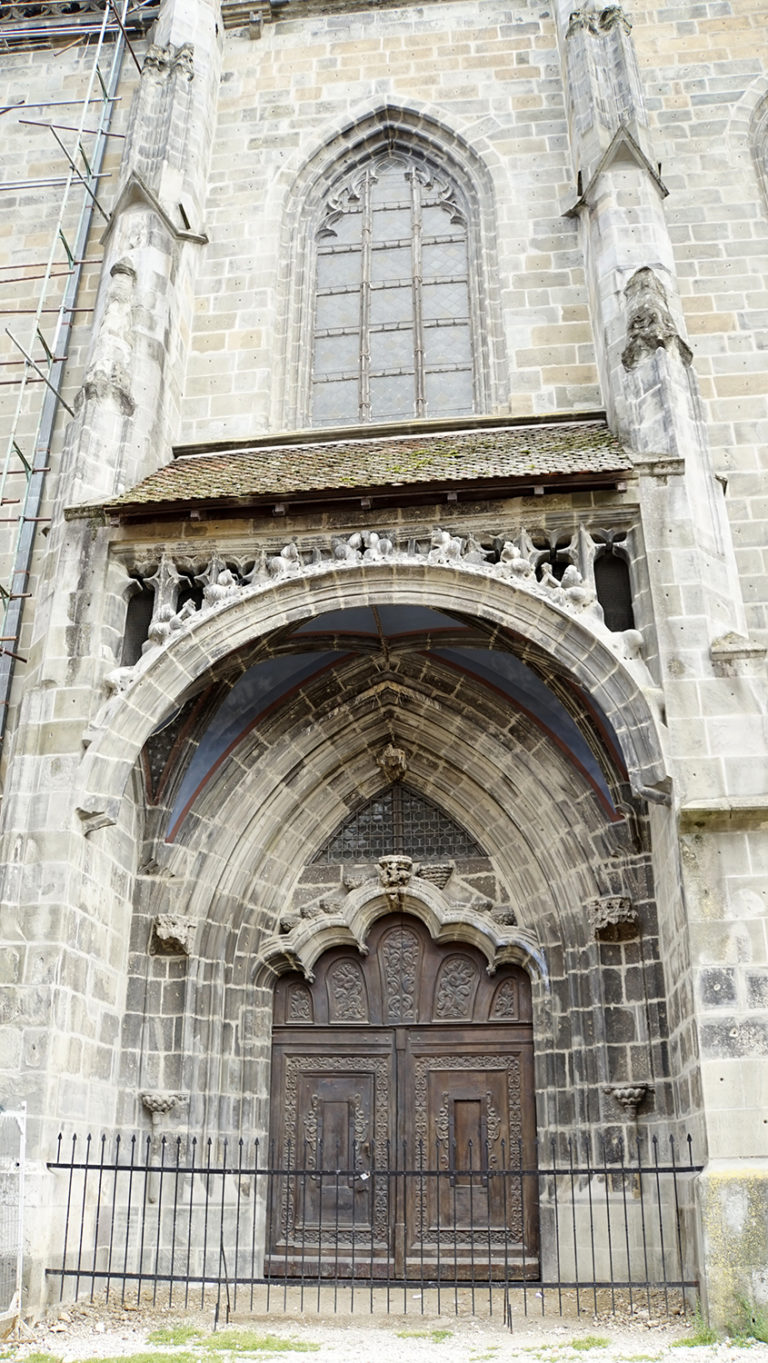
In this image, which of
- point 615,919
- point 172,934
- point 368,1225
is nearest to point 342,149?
point 172,934

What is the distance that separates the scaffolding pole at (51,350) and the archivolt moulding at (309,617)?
2.20 m

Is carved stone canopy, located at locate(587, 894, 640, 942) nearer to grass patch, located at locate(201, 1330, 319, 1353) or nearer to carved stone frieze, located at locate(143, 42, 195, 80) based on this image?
grass patch, located at locate(201, 1330, 319, 1353)

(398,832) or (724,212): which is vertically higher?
(724,212)

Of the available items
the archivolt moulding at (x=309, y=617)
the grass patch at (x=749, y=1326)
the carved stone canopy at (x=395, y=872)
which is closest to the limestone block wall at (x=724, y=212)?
the archivolt moulding at (x=309, y=617)

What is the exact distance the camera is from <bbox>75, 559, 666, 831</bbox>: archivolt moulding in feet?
25.5

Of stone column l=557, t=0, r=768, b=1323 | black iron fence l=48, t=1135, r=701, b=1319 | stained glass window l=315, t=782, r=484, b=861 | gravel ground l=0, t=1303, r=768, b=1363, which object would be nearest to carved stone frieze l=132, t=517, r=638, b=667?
stone column l=557, t=0, r=768, b=1323

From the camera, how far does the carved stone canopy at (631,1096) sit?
806 cm

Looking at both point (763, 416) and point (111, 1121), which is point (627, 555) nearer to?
point (763, 416)

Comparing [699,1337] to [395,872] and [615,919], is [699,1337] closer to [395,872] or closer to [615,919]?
[615,919]

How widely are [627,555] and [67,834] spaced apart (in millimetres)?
4203

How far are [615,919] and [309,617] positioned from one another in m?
3.04

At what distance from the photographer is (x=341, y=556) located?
8.42m

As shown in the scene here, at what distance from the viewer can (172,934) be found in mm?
8820

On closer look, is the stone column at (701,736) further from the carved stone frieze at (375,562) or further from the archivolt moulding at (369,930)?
the archivolt moulding at (369,930)
